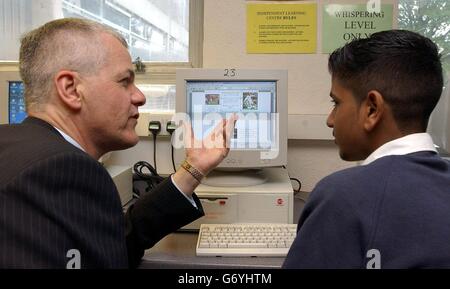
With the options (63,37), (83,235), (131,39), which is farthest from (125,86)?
(131,39)

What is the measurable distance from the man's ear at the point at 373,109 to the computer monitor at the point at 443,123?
805mm

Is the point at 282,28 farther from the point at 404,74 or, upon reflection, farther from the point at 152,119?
the point at 404,74

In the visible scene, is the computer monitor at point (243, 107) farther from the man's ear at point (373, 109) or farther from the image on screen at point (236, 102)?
the man's ear at point (373, 109)

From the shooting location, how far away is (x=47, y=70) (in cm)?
76

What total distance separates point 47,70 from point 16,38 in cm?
123

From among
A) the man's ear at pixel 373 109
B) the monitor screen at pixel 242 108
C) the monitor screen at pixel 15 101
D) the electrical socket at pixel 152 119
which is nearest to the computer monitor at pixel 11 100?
the monitor screen at pixel 15 101

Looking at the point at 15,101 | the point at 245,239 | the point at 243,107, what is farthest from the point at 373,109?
the point at 15,101

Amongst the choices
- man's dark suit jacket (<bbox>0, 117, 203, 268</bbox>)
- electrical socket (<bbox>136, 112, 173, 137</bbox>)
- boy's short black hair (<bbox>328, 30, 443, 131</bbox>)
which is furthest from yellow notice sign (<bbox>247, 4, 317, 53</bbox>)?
man's dark suit jacket (<bbox>0, 117, 203, 268</bbox>)

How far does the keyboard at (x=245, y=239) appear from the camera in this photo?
944 mm

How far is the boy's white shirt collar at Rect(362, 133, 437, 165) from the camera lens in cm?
70

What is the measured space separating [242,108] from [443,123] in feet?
2.63

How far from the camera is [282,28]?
156 centimetres

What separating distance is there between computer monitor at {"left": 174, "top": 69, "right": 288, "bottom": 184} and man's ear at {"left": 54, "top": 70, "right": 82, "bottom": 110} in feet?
1.75

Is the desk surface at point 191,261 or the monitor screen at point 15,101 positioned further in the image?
the monitor screen at point 15,101
